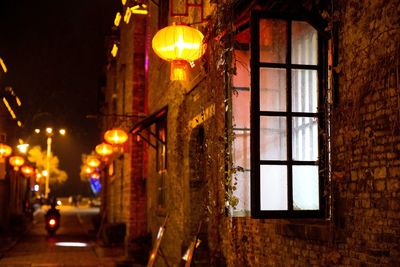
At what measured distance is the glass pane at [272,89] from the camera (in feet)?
23.1

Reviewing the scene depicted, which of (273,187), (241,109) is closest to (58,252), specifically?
(241,109)

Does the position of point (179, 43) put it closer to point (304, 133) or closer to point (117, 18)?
point (304, 133)

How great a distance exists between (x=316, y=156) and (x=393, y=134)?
1767 millimetres

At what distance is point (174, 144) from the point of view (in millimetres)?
13984

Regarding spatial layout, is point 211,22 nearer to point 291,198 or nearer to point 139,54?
point 291,198

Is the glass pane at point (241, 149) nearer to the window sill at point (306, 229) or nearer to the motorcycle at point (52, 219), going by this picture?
the window sill at point (306, 229)

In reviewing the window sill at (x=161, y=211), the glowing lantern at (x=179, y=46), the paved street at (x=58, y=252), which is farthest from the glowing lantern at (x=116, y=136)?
the glowing lantern at (x=179, y=46)

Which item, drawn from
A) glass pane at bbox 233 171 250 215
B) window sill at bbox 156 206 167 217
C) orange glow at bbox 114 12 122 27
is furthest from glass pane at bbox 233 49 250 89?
orange glow at bbox 114 12 122 27

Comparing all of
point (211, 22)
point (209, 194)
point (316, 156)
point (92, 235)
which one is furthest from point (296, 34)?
point (92, 235)

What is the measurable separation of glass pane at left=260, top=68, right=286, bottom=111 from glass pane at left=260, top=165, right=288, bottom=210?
0.78m

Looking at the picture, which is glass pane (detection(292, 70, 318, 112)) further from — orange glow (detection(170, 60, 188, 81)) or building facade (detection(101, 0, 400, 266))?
orange glow (detection(170, 60, 188, 81))

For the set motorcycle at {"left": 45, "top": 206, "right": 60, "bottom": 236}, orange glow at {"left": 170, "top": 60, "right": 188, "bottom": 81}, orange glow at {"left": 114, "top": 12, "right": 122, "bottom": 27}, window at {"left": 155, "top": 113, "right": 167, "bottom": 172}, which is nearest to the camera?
orange glow at {"left": 170, "top": 60, "right": 188, "bottom": 81}

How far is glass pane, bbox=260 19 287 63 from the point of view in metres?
7.10

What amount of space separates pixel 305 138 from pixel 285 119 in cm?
56
